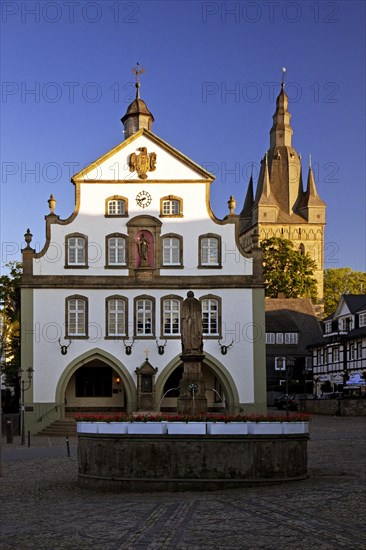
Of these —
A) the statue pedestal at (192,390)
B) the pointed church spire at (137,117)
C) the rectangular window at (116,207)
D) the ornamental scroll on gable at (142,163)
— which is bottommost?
the statue pedestal at (192,390)

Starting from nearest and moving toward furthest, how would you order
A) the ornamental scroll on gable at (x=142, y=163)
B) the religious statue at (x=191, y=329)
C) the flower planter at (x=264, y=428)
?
the flower planter at (x=264, y=428), the religious statue at (x=191, y=329), the ornamental scroll on gable at (x=142, y=163)

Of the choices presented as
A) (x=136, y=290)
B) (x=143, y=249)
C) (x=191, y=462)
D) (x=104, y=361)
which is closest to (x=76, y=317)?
(x=104, y=361)

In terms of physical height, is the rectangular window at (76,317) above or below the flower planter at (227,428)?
above

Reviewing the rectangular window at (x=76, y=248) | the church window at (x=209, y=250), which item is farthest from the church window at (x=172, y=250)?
the rectangular window at (x=76, y=248)

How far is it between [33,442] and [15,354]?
61.0ft

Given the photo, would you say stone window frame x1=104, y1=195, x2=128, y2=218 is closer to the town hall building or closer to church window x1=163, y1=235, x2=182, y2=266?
the town hall building

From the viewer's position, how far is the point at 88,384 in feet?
159

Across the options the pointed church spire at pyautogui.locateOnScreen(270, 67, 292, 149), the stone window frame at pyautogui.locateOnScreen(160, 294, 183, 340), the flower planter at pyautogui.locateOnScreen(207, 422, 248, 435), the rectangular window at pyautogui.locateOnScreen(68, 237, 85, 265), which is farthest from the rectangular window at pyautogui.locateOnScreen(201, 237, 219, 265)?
the pointed church spire at pyautogui.locateOnScreen(270, 67, 292, 149)

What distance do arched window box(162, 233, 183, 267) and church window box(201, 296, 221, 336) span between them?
7.65 feet

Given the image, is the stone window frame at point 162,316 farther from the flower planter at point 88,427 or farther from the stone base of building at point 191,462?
the stone base of building at point 191,462

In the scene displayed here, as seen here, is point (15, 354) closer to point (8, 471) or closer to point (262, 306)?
point (262, 306)

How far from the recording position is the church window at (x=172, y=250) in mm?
47219

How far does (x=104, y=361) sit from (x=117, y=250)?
5.47 m

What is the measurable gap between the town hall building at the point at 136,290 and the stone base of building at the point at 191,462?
24559mm
